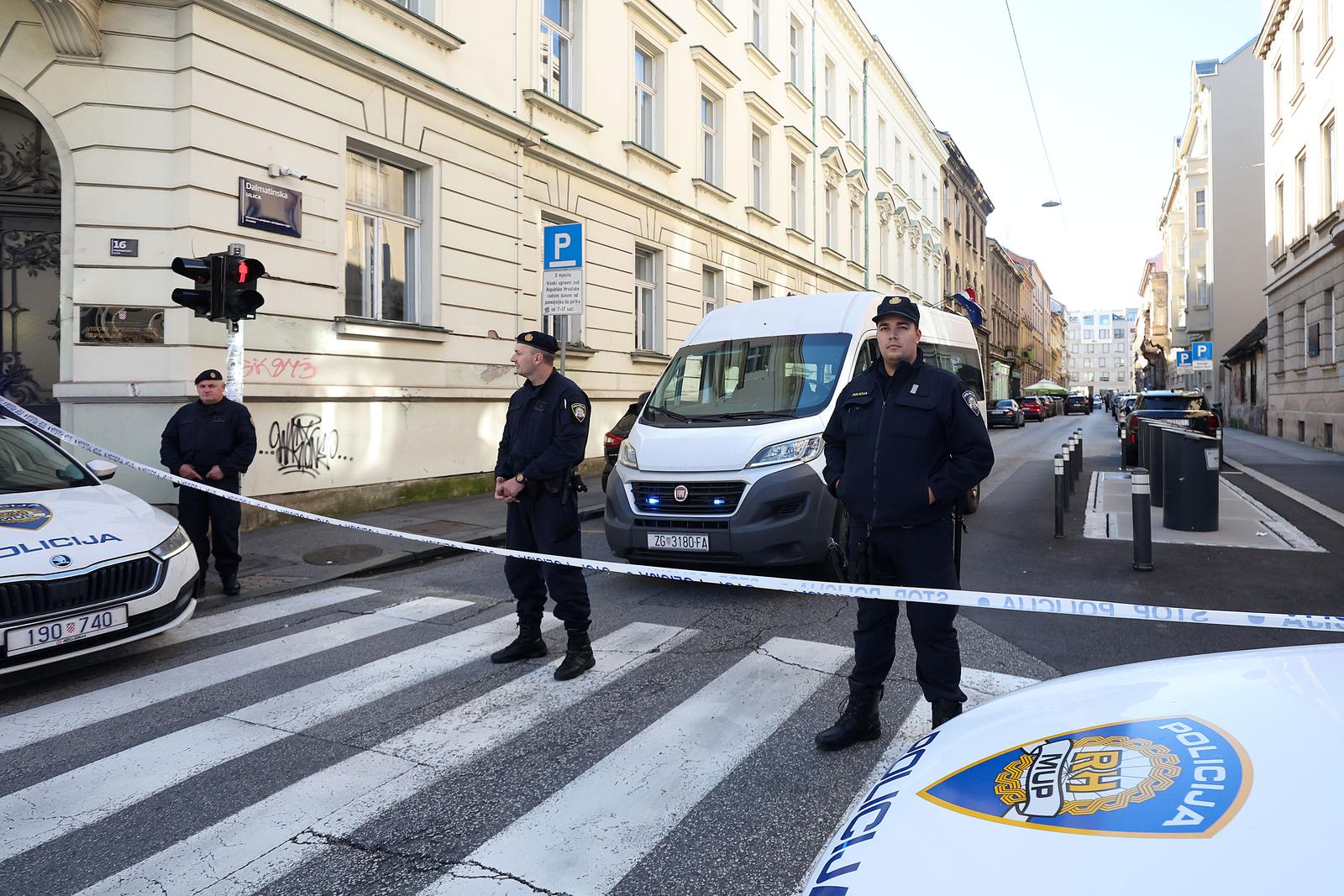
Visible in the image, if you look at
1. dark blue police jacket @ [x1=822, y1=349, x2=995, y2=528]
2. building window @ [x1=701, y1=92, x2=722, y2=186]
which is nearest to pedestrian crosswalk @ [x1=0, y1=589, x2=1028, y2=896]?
dark blue police jacket @ [x1=822, y1=349, x2=995, y2=528]

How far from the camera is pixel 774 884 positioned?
8.62 feet

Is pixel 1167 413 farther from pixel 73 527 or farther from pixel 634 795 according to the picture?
pixel 73 527

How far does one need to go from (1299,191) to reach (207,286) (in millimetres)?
26124

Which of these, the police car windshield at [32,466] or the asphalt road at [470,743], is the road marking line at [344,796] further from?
the police car windshield at [32,466]

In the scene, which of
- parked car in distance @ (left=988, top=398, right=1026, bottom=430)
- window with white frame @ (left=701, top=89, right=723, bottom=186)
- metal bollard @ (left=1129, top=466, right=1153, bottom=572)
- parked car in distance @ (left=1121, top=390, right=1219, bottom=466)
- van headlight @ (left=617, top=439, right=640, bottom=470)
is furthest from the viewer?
parked car in distance @ (left=988, top=398, right=1026, bottom=430)

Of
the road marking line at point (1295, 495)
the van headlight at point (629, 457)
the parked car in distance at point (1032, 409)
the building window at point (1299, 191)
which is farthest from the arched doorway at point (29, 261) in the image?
the parked car in distance at point (1032, 409)

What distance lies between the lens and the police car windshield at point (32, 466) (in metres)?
5.25

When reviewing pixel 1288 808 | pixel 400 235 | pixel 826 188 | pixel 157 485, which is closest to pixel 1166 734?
pixel 1288 808

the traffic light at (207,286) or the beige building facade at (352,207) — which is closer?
the traffic light at (207,286)

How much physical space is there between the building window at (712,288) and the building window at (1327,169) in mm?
14087

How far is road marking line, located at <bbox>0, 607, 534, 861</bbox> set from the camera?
3131 mm

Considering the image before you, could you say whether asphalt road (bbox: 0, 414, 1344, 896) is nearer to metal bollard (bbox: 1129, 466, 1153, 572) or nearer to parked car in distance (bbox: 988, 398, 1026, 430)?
metal bollard (bbox: 1129, 466, 1153, 572)

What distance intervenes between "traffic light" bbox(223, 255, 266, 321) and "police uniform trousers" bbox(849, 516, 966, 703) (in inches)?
236

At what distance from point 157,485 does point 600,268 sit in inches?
334
